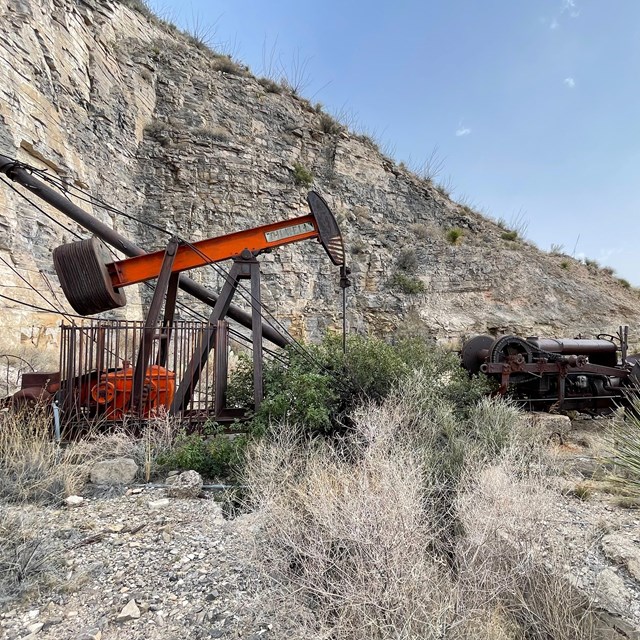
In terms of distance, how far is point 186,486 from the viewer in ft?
12.6

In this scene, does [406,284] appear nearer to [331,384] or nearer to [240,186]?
[240,186]

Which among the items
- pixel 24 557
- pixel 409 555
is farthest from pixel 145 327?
pixel 409 555

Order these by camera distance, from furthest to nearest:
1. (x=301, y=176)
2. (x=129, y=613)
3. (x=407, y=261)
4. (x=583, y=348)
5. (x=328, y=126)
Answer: (x=328, y=126)
(x=407, y=261)
(x=301, y=176)
(x=583, y=348)
(x=129, y=613)

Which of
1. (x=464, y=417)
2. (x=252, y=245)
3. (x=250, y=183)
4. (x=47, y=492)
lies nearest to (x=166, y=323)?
(x=252, y=245)

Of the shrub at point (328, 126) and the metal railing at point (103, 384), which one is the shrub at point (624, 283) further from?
the metal railing at point (103, 384)

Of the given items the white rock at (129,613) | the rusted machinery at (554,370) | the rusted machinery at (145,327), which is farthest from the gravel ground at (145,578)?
the rusted machinery at (554,370)

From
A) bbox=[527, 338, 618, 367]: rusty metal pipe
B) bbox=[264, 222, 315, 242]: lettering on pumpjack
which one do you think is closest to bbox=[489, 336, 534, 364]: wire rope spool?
bbox=[527, 338, 618, 367]: rusty metal pipe

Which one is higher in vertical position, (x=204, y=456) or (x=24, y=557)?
(x=204, y=456)

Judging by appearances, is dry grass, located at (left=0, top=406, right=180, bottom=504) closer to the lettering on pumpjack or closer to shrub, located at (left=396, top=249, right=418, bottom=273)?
the lettering on pumpjack

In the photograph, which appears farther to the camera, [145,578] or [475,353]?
[475,353]

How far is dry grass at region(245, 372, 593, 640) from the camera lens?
2184mm

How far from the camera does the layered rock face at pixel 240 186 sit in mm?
9164

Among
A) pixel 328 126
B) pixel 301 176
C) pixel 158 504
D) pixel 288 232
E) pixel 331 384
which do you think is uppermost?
pixel 328 126

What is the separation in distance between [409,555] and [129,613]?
1.70 m
